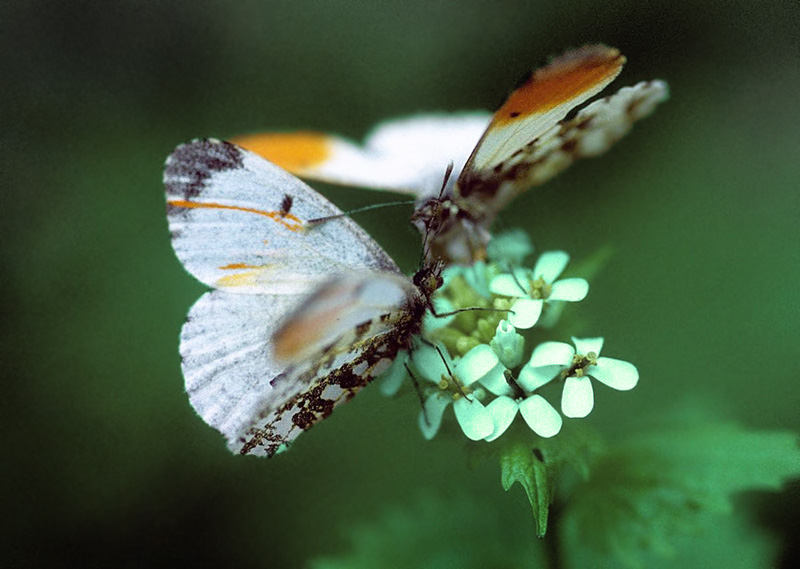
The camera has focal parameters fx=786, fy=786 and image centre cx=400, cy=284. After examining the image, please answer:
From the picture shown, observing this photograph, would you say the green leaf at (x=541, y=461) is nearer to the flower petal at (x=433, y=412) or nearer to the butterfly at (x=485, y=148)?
the flower petal at (x=433, y=412)

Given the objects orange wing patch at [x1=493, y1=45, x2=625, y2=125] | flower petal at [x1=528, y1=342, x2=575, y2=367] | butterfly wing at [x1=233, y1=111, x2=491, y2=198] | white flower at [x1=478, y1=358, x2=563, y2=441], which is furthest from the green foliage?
orange wing patch at [x1=493, y1=45, x2=625, y2=125]

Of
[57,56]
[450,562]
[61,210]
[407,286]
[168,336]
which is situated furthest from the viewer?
[57,56]

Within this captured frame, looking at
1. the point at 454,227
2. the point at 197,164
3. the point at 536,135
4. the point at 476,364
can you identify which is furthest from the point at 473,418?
the point at 197,164

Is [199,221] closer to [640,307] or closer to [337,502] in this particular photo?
[337,502]

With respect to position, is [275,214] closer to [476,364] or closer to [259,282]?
[259,282]

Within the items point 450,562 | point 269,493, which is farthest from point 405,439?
point 450,562

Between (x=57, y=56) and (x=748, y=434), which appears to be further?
(x=57, y=56)
